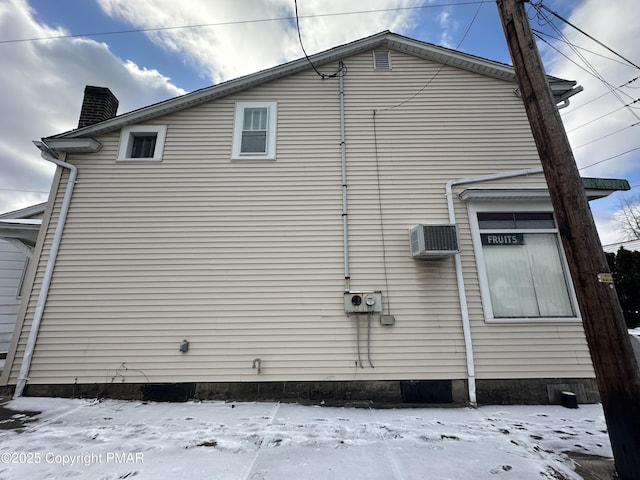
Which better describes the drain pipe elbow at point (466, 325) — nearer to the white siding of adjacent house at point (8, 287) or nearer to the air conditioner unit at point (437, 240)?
the air conditioner unit at point (437, 240)


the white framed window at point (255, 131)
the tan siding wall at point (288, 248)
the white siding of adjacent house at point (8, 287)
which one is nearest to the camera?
the tan siding wall at point (288, 248)

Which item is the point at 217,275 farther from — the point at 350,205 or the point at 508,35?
the point at 508,35

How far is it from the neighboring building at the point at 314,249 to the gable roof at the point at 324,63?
4cm

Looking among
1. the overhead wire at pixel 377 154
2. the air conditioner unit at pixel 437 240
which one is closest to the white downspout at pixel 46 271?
the overhead wire at pixel 377 154

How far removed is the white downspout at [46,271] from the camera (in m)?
4.34

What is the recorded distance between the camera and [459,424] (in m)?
3.54

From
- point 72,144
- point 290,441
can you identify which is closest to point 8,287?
point 72,144

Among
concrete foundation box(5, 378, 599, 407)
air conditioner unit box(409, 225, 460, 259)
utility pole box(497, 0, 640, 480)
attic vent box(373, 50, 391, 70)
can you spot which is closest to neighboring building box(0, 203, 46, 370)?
concrete foundation box(5, 378, 599, 407)

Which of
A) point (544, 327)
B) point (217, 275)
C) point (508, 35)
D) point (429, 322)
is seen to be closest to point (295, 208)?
point (217, 275)

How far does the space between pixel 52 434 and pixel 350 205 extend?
5136mm

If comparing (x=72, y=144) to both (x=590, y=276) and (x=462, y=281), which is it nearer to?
(x=462, y=281)

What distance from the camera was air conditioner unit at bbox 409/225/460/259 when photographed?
14.6 feet

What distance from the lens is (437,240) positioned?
447cm

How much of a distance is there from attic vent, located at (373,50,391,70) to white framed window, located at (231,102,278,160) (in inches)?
96.2
